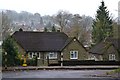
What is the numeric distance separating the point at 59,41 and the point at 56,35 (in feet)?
8.40

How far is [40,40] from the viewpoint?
5341 centimetres

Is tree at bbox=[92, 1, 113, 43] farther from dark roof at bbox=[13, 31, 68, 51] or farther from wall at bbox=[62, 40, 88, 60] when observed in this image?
dark roof at bbox=[13, 31, 68, 51]

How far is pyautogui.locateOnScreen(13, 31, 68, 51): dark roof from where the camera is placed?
2005 inches

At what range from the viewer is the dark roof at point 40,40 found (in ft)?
167

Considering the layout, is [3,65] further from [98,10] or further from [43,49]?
[98,10]

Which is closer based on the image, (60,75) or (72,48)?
(60,75)

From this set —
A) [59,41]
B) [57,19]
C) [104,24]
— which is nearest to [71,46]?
[59,41]

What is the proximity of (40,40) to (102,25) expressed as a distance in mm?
18464

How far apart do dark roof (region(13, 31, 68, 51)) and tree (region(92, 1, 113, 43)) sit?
491 inches

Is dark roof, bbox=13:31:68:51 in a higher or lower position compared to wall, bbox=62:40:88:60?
higher

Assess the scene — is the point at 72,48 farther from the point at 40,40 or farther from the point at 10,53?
the point at 10,53

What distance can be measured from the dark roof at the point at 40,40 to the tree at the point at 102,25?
1246 centimetres

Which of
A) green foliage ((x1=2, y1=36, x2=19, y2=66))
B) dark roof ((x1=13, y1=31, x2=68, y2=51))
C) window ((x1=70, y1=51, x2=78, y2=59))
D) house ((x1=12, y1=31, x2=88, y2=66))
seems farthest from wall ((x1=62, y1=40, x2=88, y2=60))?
green foliage ((x1=2, y1=36, x2=19, y2=66))

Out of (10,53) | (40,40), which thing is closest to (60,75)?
(10,53)
